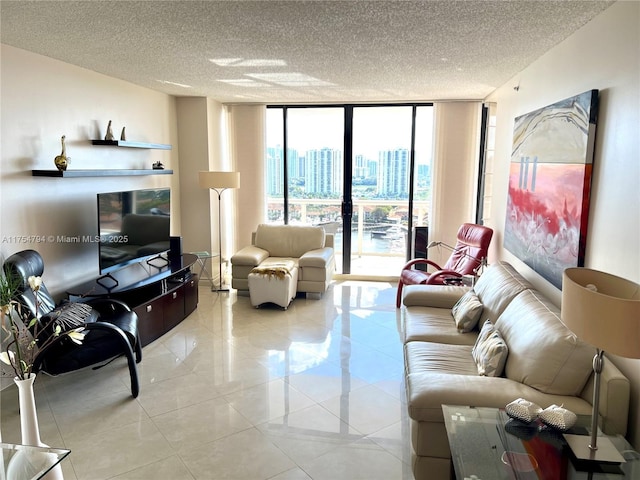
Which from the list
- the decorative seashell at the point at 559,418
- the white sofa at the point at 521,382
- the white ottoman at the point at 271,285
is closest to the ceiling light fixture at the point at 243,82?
the white ottoman at the point at 271,285

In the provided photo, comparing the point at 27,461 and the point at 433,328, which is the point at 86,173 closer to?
the point at 27,461

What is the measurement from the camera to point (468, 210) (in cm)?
635

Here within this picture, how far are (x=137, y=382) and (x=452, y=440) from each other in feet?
7.55

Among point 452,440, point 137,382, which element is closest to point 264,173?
point 137,382

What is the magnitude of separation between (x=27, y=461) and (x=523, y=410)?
214cm

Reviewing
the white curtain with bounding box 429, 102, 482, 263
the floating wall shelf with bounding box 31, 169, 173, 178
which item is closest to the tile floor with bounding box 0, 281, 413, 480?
the floating wall shelf with bounding box 31, 169, 173, 178

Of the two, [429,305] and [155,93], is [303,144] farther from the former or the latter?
[429,305]

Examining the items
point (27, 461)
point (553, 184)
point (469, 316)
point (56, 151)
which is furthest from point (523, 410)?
point (56, 151)

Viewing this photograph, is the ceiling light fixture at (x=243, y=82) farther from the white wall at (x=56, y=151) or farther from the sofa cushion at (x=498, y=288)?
the sofa cushion at (x=498, y=288)

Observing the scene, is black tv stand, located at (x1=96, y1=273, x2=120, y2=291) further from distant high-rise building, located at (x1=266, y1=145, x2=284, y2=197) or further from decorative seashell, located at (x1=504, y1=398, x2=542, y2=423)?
decorative seashell, located at (x1=504, y1=398, x2=542, y2=423)

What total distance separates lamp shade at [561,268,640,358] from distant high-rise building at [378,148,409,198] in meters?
4.83

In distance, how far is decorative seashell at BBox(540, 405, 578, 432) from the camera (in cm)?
200

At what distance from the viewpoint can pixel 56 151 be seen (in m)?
3.98

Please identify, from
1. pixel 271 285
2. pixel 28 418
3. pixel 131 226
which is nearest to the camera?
pixel 28 418
